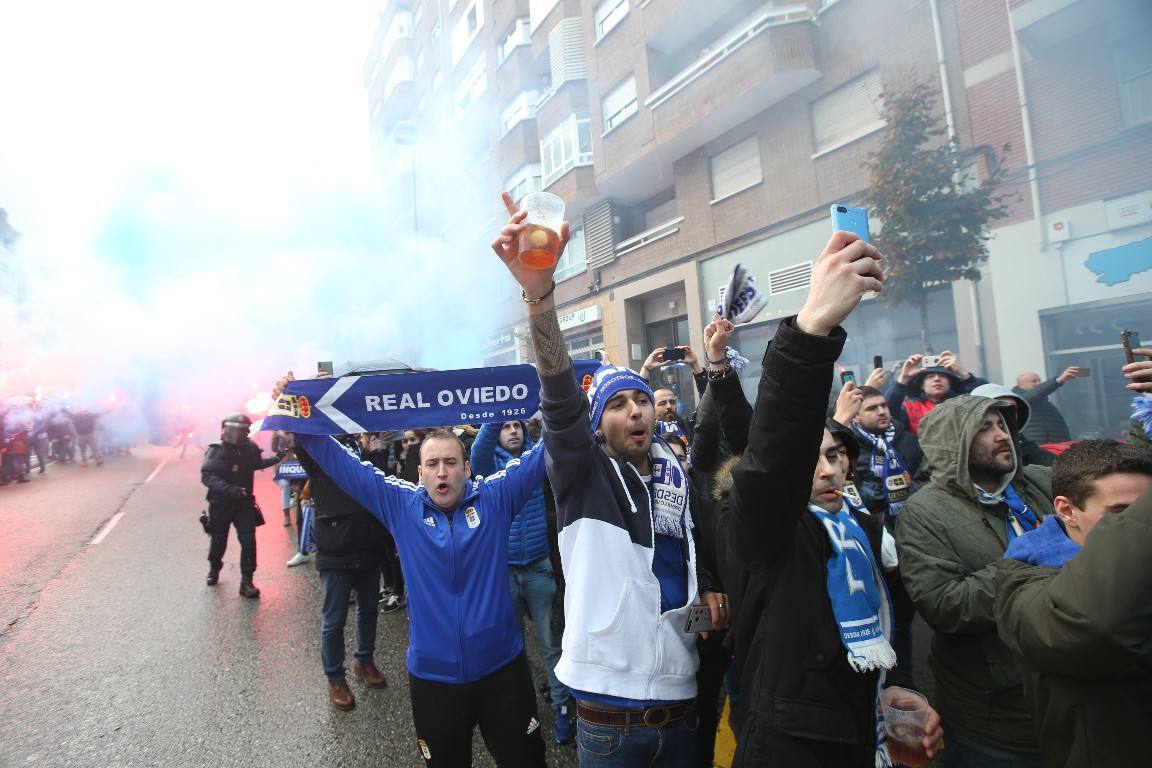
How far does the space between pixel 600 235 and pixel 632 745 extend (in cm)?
1324

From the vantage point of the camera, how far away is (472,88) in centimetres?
1995

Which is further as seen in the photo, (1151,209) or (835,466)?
(1151,209)

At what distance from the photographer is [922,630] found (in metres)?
3.79

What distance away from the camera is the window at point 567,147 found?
13773mm

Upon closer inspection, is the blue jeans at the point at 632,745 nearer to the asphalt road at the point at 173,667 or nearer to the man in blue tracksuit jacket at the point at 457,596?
the man in blue tracksuit jacket at the point at 457,596

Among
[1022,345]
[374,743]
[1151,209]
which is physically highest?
[1151,209]

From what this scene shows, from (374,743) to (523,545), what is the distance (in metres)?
1.29

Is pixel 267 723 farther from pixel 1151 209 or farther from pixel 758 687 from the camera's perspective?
pixel 1151 209

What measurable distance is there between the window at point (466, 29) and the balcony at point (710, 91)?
1008cm

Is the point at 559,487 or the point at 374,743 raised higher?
the point at 559,487

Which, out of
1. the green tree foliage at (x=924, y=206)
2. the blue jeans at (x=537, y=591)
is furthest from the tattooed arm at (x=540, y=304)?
the green tree foliage at (x=924, y=206)

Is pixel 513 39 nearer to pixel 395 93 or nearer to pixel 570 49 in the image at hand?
pixel 570 49

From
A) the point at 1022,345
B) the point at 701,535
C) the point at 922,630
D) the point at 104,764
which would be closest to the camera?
the point at 701,535

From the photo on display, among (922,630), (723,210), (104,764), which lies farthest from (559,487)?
(723,210)
